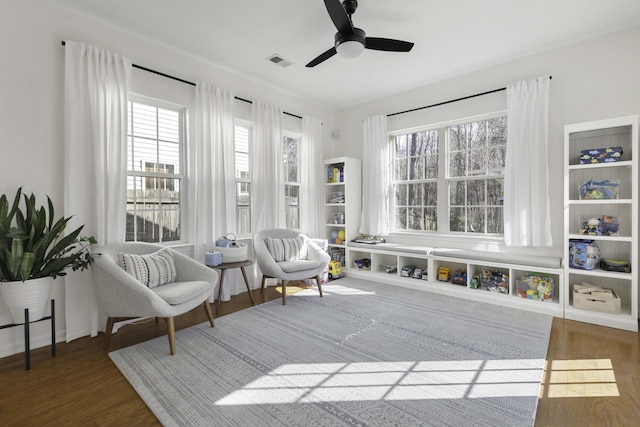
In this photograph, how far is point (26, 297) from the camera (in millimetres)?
2230

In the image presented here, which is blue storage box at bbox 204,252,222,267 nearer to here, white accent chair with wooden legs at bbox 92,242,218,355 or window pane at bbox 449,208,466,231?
white accent chair with wooden legs at bbox 92,242,218,355

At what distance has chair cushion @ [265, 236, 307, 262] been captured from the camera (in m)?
3.87

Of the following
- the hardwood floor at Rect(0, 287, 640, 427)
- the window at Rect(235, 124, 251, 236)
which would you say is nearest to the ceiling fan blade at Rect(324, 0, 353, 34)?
the window at Rect(235, 124, 251, 236)

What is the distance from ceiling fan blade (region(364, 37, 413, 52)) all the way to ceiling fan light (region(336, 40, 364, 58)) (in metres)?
0.17

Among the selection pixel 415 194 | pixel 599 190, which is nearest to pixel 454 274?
pixel 415 194

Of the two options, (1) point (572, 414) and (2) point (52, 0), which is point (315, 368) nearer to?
(1) point (572, 414)

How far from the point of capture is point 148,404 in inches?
70.8

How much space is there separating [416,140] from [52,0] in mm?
4323

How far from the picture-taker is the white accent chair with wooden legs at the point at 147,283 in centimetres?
236

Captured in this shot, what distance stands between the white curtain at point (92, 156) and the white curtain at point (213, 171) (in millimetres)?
778

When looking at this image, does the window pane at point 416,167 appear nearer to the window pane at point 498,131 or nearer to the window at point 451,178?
the window at point 451,178

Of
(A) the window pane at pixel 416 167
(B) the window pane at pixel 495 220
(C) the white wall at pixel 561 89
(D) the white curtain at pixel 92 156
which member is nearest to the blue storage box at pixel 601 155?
(C) the white wall at pixel 561 89

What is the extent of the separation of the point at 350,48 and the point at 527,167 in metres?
2.49

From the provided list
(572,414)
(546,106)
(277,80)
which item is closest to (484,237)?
(546,106)
